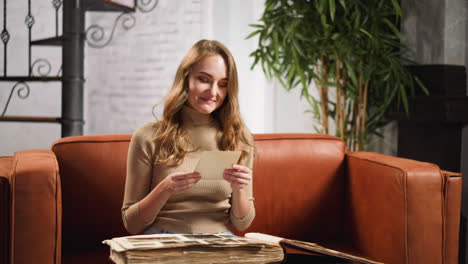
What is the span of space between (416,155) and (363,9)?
34.5 inches

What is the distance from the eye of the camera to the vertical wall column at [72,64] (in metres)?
3.69

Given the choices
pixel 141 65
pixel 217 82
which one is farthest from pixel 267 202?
pixel 141 65

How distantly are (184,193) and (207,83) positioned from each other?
0.32m

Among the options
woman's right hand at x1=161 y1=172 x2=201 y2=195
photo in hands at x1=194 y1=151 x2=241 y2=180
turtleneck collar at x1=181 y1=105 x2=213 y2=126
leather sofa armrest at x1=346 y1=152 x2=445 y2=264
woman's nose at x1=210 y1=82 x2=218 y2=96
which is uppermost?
woman's nose at x1=210 y1=82 x2=218 y2=96

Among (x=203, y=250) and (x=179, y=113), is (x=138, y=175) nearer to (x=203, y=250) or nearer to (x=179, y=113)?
(x=179, y=113)

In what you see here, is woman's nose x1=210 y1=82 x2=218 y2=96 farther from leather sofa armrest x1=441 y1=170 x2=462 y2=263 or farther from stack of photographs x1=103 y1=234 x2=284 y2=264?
leather sofa armrest x1=441 y1=170 x2=462 y2=263

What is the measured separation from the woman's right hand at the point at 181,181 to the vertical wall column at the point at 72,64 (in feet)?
8.66

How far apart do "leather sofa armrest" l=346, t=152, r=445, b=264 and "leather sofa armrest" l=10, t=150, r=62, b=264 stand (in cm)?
100

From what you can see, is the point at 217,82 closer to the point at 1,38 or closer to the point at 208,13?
the point at 208,13

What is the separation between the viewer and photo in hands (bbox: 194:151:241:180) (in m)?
1.15

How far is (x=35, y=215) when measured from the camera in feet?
4.34

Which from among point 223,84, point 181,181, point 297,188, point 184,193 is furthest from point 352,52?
point 181,181

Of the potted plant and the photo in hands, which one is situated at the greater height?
the potted plant

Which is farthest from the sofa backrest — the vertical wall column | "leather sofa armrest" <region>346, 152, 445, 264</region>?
the vertical wall column
